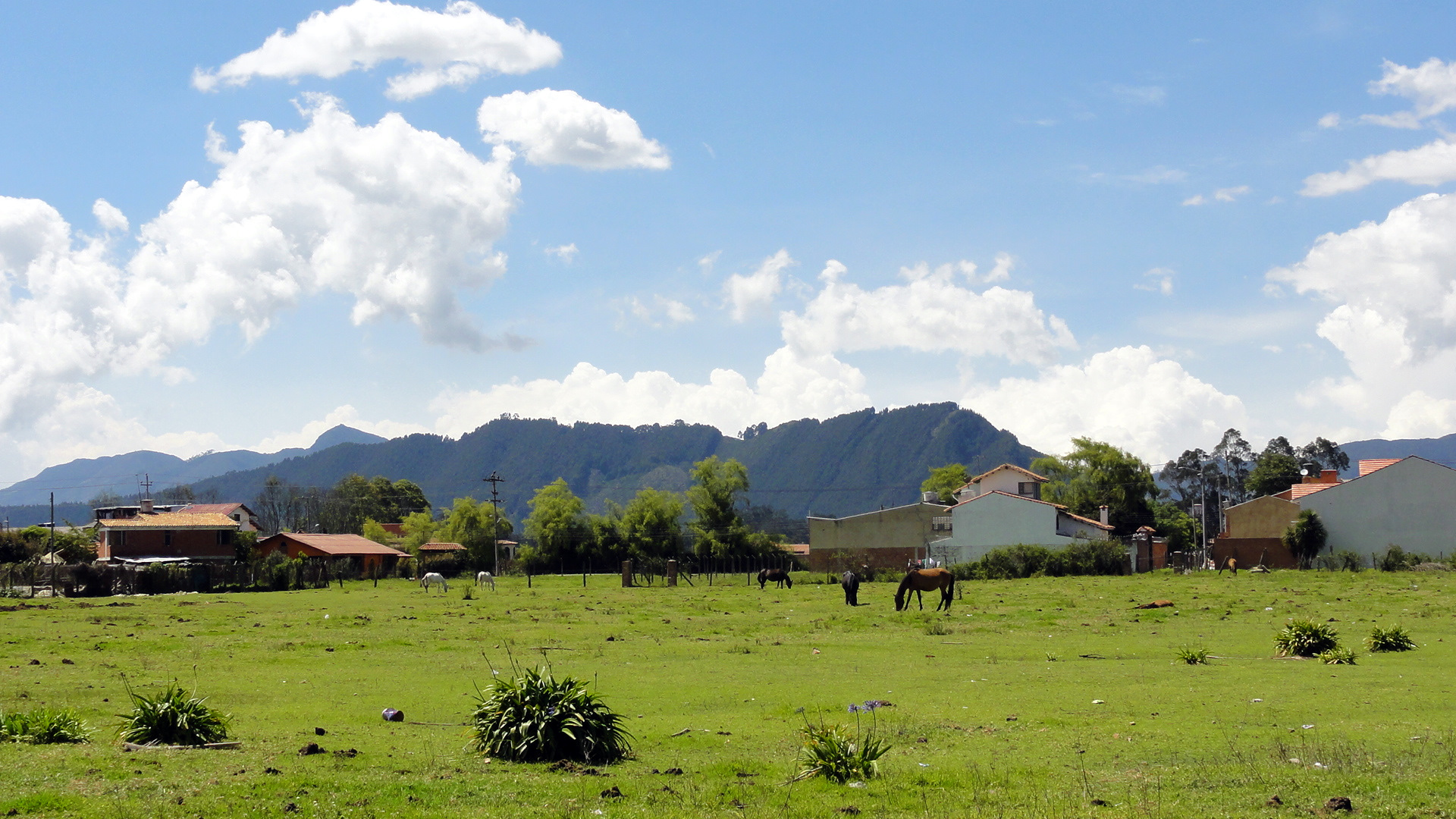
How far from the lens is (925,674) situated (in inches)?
743

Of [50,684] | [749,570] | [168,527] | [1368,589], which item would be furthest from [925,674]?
[168,527]

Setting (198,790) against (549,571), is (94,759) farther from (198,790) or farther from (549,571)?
(549,571)

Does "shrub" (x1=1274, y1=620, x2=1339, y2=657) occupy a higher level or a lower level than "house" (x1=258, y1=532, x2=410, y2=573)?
higher

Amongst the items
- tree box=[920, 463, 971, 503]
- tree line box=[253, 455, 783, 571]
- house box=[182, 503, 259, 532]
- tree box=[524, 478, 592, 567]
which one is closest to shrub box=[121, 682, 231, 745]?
tree line box=[253, 455, 783, 571]

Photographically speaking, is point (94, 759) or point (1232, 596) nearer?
point (94, 759)

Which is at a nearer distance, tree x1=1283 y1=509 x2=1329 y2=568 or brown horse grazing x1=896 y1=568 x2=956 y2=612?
brown horse grazing x1=896 y1=568 x2=956 y2=612

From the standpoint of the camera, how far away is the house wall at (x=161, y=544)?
268 feet

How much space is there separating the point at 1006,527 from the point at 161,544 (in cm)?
6490

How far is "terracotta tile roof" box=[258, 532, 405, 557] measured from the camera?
89.7 metres

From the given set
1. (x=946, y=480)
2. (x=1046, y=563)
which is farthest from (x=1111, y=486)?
(x=1046, y=563)

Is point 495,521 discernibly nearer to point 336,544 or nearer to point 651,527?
point 336,544

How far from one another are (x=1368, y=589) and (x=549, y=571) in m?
76.2

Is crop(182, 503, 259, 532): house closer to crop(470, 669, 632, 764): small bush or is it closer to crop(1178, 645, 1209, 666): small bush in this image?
crop(1178, 645, 1209, 666): small bush

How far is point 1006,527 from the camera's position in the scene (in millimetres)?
74062
